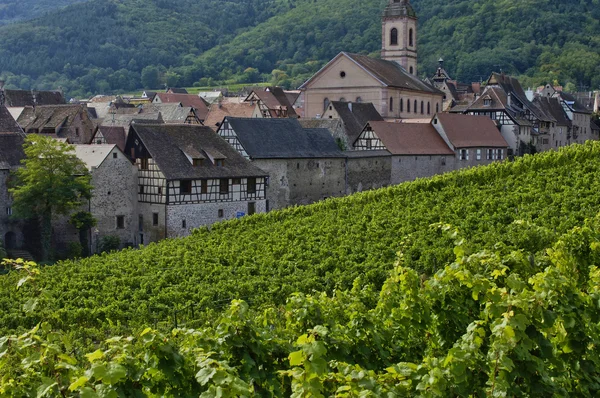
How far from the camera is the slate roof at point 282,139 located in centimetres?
5309

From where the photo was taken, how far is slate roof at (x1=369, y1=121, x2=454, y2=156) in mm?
61031

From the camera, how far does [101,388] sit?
32.1 ft

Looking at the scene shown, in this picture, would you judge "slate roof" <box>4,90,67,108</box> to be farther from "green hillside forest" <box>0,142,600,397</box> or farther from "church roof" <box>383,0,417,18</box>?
"green hillside forest" <box>0,142,600,397</box>

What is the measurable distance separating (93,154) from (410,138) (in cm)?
2465

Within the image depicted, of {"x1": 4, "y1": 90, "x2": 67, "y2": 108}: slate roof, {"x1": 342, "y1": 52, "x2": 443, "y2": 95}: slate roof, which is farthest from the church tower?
{"x1": 4, "y1": 90, "x2": 67, "y2": 108}: slate roof

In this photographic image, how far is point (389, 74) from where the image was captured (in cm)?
7969

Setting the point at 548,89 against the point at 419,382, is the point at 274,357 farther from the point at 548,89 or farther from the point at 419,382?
the point at 548,89

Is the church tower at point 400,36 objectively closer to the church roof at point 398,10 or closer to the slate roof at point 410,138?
the church roof at point 398,10

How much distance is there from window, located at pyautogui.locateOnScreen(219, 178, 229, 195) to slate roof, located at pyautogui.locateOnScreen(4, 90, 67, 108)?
28.9 m

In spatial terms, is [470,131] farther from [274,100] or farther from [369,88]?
[274,100]

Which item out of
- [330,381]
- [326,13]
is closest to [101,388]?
[330,381]

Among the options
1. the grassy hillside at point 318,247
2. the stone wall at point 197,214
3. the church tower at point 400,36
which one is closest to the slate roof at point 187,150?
the stone wall at point 197,214

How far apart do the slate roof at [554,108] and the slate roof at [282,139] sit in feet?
111

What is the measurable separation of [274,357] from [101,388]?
11.1 feet
